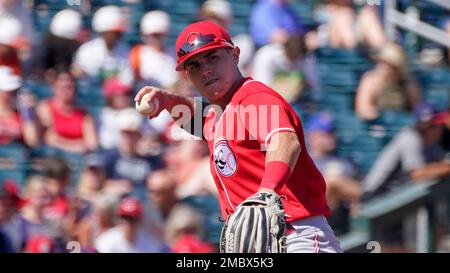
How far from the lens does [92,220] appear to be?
5.97 metres

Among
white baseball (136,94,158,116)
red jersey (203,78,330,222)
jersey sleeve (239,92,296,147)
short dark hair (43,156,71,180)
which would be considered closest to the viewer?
jersey sleeve (239,92,296,147)

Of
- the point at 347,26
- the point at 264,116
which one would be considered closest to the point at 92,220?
the point at 347,26

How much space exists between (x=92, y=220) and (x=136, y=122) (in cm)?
63

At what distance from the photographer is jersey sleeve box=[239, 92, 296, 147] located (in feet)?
10.9

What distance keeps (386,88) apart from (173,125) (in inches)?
54.4

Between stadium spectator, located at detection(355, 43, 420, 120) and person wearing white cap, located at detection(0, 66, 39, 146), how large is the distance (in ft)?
6.46

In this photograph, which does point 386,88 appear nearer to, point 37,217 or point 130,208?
point 130,208

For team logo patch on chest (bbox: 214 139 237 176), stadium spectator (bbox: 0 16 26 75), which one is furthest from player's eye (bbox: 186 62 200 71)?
stadium spectator (bbox: 0 16 26 75)

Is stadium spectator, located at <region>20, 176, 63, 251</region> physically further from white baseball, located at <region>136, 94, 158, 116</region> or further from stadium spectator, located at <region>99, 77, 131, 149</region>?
white baseball, located at <region>136, 94, 158, 116</region>

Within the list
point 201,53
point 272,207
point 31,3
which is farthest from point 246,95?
point 31,3

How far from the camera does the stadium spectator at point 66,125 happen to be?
622cm

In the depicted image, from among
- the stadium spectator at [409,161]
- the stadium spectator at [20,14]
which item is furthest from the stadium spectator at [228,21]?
the stadium spectator at [20,14]

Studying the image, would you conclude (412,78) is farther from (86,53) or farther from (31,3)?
(31,3)

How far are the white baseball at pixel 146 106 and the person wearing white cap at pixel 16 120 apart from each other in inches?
98.7
